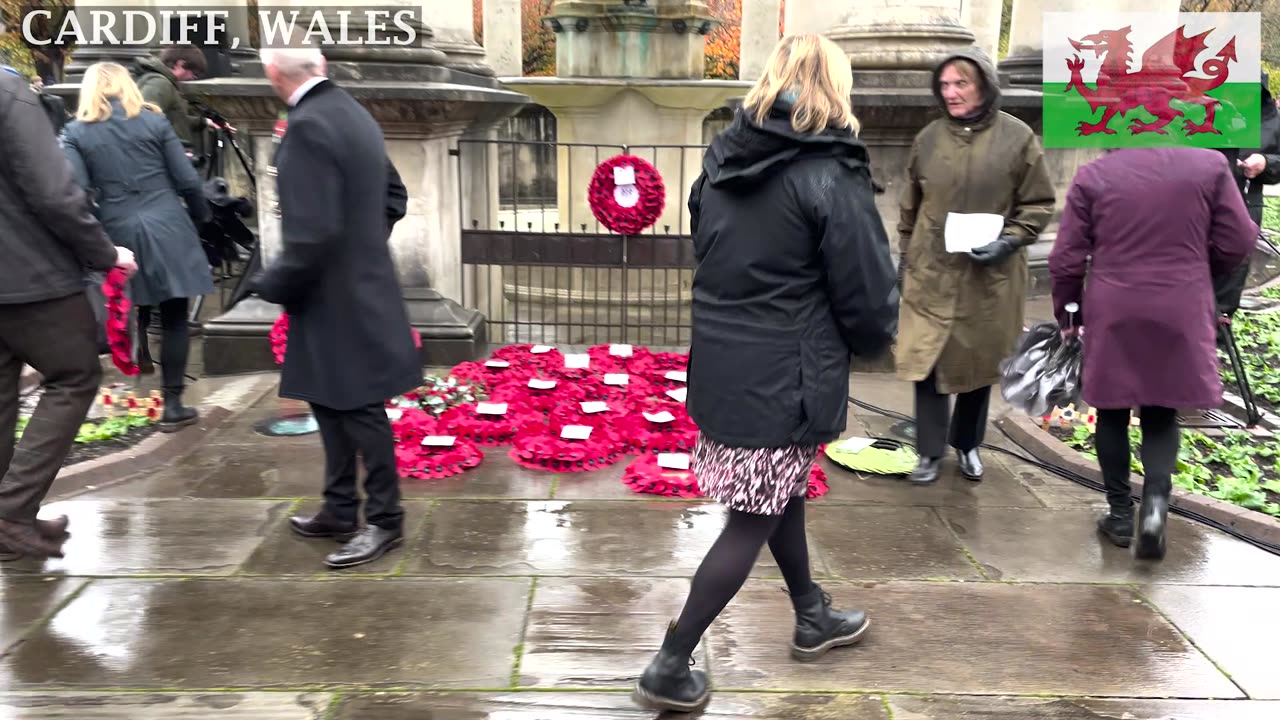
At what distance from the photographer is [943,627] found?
3.66 metres

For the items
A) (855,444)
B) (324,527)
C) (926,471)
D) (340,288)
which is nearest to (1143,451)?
(926,471)

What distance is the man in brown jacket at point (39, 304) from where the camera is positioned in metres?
3.78

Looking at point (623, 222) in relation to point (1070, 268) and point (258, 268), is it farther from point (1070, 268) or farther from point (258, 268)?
point (1070, 268)

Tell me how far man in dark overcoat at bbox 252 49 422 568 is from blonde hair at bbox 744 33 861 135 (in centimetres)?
158

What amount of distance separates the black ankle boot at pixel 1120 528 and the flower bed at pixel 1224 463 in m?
0.79

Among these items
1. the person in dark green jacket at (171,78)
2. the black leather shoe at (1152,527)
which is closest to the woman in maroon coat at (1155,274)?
the black leather shoe at (1152,527)

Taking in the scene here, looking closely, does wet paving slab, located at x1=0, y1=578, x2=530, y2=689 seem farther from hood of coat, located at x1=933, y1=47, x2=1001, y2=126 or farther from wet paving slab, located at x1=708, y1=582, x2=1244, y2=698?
hood of coat, located at x1=933, y1=47, x2=1001, y2=126

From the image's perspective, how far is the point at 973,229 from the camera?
477 centimetres

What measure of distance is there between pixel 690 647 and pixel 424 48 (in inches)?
205

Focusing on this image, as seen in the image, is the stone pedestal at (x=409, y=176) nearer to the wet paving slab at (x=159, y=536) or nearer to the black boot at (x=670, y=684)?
the wet paving slab at (x=159, y=536)

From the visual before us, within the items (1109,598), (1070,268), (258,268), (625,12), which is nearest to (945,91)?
(1070,268)

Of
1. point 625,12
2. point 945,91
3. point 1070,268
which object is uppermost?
point 625,12

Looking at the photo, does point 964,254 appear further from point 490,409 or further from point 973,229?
point 490,409

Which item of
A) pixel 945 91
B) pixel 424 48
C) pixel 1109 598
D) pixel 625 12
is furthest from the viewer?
pixel 625 12
